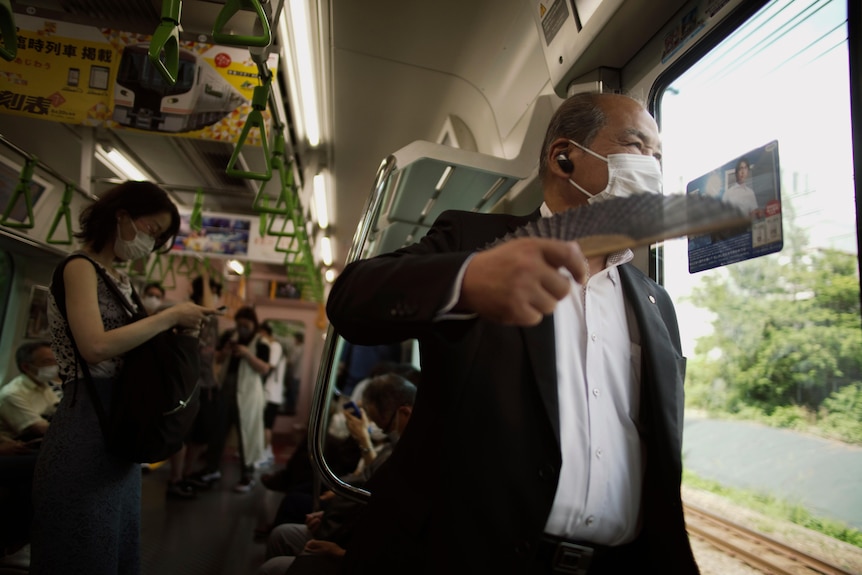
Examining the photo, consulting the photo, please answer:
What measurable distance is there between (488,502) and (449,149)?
5.17 feet

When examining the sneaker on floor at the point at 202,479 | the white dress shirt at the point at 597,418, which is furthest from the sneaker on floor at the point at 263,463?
the white dress shirt at the point at 597,418

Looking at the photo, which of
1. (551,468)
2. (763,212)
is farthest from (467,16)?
(551,468)

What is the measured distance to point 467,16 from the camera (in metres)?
2.71

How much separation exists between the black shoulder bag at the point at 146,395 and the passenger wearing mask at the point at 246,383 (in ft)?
14.6

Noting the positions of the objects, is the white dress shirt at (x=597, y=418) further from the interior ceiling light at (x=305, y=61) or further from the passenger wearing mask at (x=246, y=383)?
the passenger wearing mask at (x=246, y=383)

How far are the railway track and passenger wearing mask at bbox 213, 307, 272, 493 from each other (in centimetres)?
476

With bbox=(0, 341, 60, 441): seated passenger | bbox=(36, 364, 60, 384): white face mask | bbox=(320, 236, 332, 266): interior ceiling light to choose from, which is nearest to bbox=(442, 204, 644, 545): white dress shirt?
bbox=(0, 341, 60, 441): seated passenger

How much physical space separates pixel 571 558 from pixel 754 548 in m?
2.86

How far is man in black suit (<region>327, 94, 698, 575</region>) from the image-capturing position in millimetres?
821

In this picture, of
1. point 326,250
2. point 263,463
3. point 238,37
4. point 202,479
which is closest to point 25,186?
point 238,37

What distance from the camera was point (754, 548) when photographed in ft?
9.77

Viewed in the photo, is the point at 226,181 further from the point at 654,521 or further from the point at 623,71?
the point at 654,521

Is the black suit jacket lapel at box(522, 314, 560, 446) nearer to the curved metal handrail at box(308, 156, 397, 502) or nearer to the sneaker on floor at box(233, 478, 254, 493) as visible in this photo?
the curved metal handrail at box(308, 156, 397, 502)

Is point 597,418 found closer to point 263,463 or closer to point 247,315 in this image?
point 247,315
